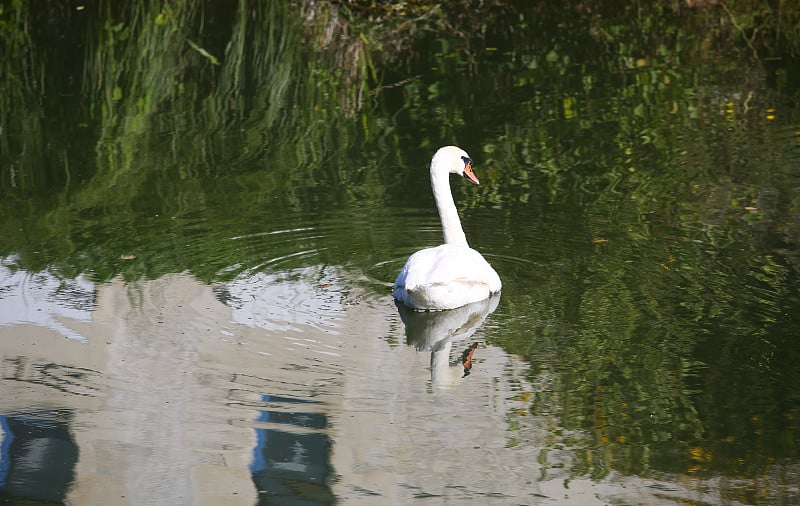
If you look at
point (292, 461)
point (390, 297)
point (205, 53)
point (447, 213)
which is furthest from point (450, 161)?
point (205, 53)

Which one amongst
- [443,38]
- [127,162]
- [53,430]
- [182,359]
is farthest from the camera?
[443,38]

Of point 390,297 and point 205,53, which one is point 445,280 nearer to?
point 390,297

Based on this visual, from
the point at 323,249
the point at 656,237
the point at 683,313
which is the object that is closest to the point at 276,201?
the point at 323,249

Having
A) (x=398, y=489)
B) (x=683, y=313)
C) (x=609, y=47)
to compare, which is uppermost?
(x=609, y=47)

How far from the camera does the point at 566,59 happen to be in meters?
15.3

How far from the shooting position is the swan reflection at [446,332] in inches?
264

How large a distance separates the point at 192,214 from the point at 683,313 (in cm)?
413

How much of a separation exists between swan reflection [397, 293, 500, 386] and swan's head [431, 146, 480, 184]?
1.15 m

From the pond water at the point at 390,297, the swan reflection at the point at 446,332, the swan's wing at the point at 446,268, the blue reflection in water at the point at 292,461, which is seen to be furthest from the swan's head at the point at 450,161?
the blue reflection in water at the point at 292,461

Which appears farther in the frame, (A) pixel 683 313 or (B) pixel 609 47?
(B) pixel 609 47

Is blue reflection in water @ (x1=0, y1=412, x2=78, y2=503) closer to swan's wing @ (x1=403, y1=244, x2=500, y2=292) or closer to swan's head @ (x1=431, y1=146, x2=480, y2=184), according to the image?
swan's wing @ (x1=403, y1=244, x2=500, y2=292)

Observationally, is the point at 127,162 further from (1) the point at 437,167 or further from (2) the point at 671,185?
(2) the point at 671,185

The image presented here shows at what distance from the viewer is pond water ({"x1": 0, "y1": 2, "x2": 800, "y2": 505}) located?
5.67 meters

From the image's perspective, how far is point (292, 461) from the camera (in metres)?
5.73
